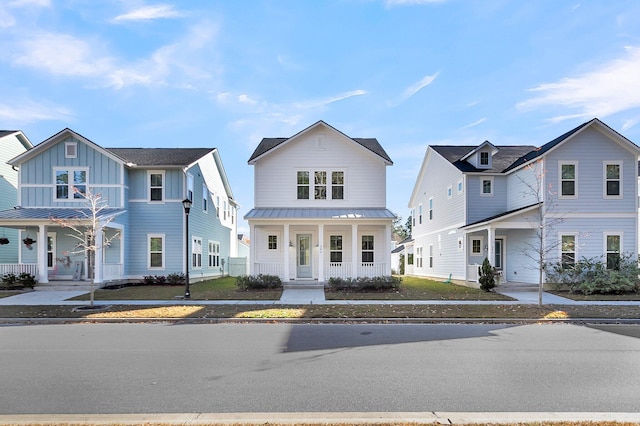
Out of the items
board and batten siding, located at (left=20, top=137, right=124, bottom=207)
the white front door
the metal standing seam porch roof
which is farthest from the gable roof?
board and batten siding, located at (left=20, top=137, right=124, bottom=207)

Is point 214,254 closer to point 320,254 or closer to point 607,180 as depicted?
point 320,254

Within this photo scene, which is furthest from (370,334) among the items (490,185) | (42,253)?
(42,253)

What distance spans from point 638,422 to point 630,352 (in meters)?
4.60

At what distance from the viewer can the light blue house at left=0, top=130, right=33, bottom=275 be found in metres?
24.3

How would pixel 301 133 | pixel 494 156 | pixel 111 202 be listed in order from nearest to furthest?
pixel 111 202, pixel 301 133, pixel 494 156

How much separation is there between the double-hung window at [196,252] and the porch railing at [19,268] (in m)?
7.75

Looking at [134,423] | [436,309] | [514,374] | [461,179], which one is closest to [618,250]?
[461,179]

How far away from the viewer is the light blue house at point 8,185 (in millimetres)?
24281

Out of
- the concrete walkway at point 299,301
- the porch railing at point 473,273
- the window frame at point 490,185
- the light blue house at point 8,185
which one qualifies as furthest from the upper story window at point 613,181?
the light blue house at point 8,185

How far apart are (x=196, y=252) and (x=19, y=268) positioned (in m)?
8.83

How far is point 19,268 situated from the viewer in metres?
19.9

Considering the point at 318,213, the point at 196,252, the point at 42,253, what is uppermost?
the point at 318,213

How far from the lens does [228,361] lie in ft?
23.9

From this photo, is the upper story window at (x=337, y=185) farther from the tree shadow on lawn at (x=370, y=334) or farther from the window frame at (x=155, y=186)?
the tree shadow on lawn at (x=370, y=334)
